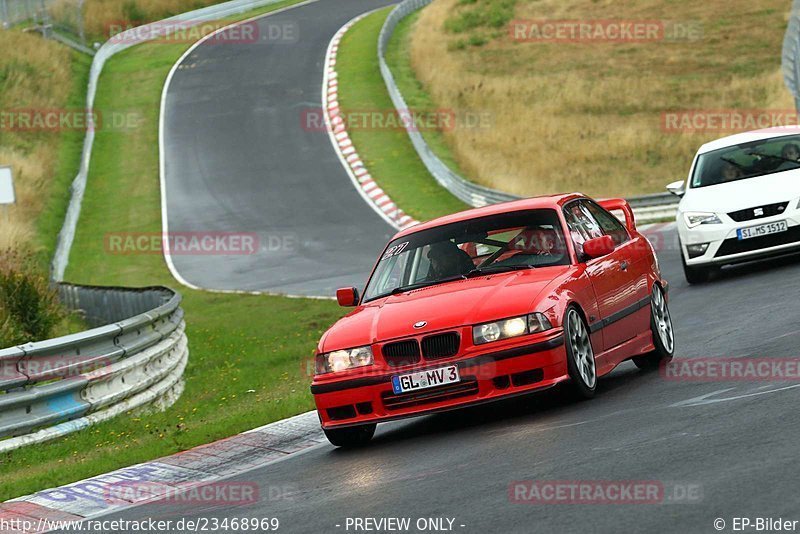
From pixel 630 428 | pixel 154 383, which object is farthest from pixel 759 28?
pixel 630 428

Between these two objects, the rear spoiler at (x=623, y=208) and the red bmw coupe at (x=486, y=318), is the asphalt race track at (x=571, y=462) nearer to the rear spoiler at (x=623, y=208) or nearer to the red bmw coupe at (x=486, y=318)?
the red bmw coupe at (x=486, y=318)

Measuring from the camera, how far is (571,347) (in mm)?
8898

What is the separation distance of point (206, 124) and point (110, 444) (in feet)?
106

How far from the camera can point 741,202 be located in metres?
16.0

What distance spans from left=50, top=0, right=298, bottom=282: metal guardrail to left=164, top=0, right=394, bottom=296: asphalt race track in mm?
2382

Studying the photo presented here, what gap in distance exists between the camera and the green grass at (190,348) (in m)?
10.3

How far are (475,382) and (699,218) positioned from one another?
27.5 feet

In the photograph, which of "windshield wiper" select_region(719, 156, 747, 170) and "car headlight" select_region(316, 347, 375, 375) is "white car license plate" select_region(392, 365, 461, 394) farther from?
"windshield wiper" select_region(719, 156, 747, 170)

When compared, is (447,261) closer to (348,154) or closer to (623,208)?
(623,208)

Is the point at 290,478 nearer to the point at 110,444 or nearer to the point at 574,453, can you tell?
the point at 574,453

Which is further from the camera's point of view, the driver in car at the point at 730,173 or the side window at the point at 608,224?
the driver in car at the point at 730,173

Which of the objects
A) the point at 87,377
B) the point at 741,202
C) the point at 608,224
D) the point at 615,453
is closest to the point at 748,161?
the point at 741,202

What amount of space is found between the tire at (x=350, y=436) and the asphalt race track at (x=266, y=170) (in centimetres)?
1276

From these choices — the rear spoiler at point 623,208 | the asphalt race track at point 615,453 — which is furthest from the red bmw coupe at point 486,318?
the rear spoiler at point 623,208
